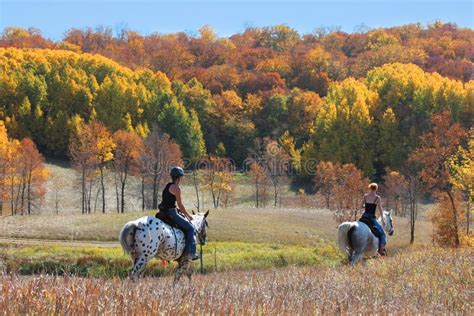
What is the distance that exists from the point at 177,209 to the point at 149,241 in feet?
4.43

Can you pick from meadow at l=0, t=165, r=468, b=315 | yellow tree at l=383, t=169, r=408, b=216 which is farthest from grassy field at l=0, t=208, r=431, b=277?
yellow tree at l=383, t=169, r=408, b=216

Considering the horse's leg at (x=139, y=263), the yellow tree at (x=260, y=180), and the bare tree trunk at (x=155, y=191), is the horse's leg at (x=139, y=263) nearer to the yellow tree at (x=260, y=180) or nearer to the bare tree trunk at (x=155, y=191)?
the bare tree trunk at (x=155, y=191)

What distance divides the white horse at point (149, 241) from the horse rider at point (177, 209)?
6.7 inches

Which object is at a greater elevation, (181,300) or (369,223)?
(181,300)

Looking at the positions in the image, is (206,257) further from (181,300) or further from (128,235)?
(181,300)

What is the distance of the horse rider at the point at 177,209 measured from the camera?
47.6 ft

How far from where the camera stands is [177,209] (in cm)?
1505

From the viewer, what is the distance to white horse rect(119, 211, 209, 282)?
13.9m

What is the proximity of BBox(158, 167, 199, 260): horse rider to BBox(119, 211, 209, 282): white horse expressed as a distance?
0.17m

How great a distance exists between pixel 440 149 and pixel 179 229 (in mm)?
44586

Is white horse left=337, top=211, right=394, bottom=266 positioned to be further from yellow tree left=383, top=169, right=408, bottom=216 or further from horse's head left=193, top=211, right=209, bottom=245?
yellow tree left=383, top=169, right=408, bottom=216

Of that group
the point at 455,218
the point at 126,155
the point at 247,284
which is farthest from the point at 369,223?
the point at 126,155

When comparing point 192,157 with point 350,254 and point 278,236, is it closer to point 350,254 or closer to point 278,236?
point 278,236

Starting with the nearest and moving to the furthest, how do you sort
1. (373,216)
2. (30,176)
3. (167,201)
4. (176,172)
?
1. (176,172)
2. (167,201)
3. (373,216)
4. (30,176)
